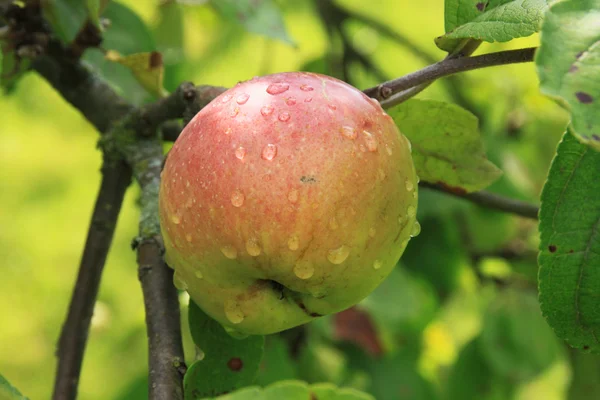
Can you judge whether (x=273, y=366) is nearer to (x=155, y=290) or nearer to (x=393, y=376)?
(x=393, y=376)

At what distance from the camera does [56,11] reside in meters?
1.32

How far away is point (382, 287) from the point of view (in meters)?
1.77

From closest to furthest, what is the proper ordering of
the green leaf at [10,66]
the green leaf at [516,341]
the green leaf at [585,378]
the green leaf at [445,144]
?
the green leaf at [445,144], the green leaf at [10,66], the green leaf at [585,378], the green leaf at [516,341]

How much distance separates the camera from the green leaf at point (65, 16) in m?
1.31

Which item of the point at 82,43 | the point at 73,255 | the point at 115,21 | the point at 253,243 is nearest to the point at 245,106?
the point at 253,243

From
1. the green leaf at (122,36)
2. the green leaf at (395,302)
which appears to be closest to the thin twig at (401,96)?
the green leaf at (122,36)

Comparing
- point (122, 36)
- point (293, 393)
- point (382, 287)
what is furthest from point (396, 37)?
point (293, 393)

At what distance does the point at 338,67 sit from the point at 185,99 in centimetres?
118

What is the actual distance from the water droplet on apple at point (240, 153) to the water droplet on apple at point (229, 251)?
0.28 ft

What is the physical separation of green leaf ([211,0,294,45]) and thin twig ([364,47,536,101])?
65 cm

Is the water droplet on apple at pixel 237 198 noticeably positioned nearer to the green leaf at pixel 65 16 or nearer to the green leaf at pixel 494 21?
the green leaf at pixel 494 21

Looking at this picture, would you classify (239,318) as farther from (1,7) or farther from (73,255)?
(73,255)

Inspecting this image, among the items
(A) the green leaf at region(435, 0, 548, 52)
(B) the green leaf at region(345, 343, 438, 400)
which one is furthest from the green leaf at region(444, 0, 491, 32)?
(B) the green leaf at region(345, 343, 438, 400)

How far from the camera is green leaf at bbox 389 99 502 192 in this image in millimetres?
958
